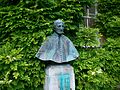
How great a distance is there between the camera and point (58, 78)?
454 centimetres

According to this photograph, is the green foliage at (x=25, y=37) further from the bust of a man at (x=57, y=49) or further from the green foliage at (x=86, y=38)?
the green foliage at (x=86, y=38)

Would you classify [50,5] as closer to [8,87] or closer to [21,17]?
[21,17]

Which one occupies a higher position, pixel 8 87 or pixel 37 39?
pixel 37 39

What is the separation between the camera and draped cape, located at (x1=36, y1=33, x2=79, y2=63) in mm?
4602

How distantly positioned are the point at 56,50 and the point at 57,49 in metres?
0.03

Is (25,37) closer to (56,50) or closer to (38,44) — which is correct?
(38,44)

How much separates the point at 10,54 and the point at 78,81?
1632mm

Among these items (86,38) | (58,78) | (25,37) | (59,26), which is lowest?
(58,78)

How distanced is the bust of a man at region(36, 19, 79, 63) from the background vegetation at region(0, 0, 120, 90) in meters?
0.23

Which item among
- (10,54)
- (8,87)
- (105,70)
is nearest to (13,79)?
(8,87)

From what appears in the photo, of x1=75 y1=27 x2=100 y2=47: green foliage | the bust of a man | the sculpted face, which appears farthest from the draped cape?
x1=75 y1=27 x2=100 y2=47: green foliage

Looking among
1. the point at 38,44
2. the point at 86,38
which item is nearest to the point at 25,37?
the point at 38,44

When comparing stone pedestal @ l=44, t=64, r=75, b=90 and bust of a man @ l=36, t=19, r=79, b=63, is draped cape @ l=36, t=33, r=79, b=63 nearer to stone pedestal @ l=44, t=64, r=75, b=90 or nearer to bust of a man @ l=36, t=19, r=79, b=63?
bust of a man @ l=36, t=19, r=79, b=63

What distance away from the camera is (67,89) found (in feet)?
15.0
